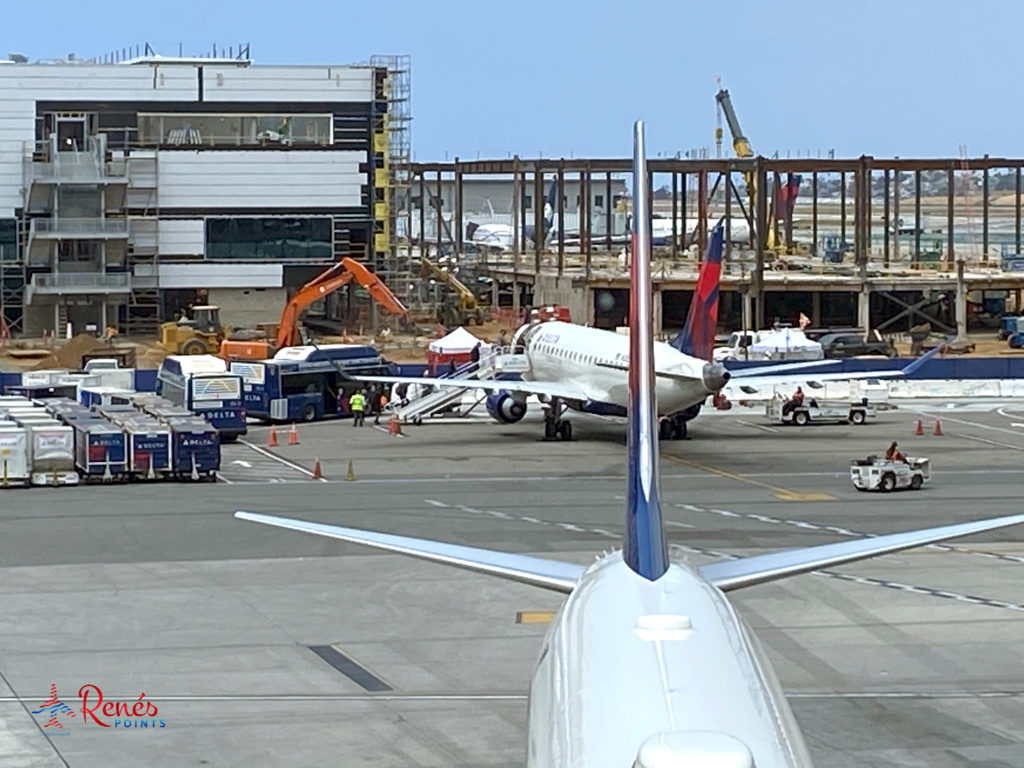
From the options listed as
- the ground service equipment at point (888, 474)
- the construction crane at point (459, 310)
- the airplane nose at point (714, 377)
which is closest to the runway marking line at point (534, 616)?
the ground service equipment at point (888, 474)

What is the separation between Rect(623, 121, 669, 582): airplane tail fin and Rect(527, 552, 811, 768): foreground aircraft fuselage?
25 cm

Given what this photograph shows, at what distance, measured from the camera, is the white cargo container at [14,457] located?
56156 millimetres

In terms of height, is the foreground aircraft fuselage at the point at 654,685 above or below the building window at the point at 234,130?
below

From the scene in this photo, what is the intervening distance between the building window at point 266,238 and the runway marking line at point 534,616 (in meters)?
84.2

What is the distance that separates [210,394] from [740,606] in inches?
1432

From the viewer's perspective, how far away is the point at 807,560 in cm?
2352

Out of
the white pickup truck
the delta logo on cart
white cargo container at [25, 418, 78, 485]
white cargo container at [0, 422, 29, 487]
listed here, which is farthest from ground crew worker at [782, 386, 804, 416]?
the delta logo on cart

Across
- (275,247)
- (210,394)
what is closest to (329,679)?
(210,394)

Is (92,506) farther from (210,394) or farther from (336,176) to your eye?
(336,176)

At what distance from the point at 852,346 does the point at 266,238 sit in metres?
38.2

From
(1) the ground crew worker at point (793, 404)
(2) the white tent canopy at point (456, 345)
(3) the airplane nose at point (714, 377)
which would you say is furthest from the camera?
(2) the white tent canopy at point (456, 345)

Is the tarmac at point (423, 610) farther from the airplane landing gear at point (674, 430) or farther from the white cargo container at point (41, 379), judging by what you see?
the white cargo container at point (41, 379)

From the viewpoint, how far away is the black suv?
358 feet

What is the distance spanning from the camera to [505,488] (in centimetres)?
5784
